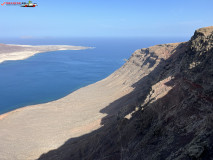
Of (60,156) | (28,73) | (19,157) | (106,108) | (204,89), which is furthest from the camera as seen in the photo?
(28,73)

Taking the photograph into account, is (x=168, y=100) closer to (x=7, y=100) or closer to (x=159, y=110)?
(x=159, y=110)

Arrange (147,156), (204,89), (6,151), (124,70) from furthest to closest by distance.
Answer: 1. (124,70)
2. (6,151)
3. (204,89)
4. (147,156)

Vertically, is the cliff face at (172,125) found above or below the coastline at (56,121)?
above

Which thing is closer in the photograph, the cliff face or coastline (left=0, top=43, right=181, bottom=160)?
the cliff face

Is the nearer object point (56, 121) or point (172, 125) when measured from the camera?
point (172, 125)

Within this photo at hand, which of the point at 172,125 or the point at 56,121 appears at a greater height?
the point at 172,125

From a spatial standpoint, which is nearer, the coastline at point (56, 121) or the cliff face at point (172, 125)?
the cliff face at point (172, 125)

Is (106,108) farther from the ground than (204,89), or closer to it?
closer to it

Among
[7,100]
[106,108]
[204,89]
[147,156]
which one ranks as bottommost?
[7,100]

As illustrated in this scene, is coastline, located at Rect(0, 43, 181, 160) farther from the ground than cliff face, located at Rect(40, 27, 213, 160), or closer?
closer

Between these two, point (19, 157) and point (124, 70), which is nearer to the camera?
point (19, 157)

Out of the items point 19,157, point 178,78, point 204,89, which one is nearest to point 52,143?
point 19,157
